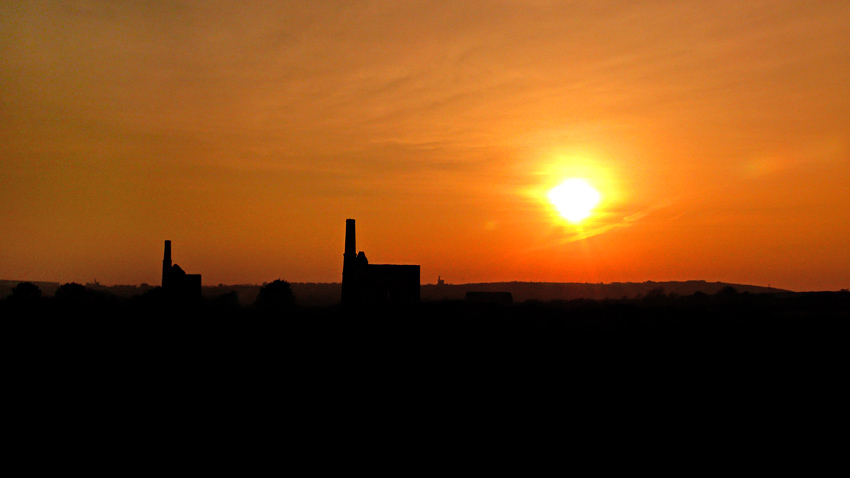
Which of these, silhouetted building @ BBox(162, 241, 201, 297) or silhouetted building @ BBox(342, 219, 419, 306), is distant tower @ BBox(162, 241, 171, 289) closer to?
silhouetted building @ BBox(162, 241, 201, 297)

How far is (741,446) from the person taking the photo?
14.9 metres

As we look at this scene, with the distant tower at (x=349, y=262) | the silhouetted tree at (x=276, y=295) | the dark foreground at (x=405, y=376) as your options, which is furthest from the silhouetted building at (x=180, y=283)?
the dark foreground at (x=405, y=376)

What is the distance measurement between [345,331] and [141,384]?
32.6 feet

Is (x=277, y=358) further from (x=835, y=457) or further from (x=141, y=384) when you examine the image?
(x=835, y=457)

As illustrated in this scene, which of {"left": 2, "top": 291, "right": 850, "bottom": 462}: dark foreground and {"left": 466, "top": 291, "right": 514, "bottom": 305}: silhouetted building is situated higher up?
{"left": 466, "top": 291, "right": 514, "bottom": 305}: silhouetted building

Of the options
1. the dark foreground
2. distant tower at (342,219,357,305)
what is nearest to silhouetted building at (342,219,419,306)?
distant tower at (342,219,357,305)

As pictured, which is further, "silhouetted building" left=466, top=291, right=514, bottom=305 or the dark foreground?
"silhouetted building" left=466, top=291, right=514, bottom=305

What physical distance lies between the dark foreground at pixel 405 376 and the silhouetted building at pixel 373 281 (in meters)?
11.7

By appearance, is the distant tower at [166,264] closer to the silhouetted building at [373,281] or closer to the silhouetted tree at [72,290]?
the silhouetted building at [373,281]

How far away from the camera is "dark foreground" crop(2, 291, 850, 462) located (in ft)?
52.7

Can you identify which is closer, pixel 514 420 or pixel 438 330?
pixel 514 420

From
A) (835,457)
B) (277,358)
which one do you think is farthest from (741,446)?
(277,358)

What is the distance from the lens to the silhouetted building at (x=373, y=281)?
41.1m

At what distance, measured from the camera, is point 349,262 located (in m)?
42.4
